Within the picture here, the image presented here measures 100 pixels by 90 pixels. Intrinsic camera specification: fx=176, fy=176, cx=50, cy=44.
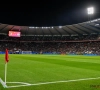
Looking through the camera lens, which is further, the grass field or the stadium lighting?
the stadium lighting

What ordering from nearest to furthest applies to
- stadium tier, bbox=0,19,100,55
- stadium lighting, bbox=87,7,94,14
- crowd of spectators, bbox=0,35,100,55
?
1. stadium lighting, bbox=87,7,94,14
2. stadium tier, bbox=0,19,100,55
3. crowd of spectators, bbox=0,35,100,55

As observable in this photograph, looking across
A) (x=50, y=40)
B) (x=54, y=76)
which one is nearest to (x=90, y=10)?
(x=54, y=76)

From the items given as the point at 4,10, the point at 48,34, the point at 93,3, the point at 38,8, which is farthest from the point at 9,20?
the point at 48,34

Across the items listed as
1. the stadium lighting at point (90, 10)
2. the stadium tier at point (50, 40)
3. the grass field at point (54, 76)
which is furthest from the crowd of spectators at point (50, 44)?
the grass field at point (54, 76)

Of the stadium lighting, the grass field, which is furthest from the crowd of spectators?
the grass field

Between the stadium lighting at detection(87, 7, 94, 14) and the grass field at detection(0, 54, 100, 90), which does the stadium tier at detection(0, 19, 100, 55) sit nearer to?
the stadium lighting at detection(87, 7, 94, 14)

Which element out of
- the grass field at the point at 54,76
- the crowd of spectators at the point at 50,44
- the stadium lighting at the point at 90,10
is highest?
the stadium lighting at the point at 90,10

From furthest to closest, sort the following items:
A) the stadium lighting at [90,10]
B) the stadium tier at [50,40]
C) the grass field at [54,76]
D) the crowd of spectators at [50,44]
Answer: the crowd of spectators at [50,44] < the stadium tier at [50,40] < the stadium lighting at [90,10] < the grass field at [54,76]

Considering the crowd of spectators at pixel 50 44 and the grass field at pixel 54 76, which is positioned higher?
the crowd of spectators at pixel 50 44

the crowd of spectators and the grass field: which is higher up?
the crowd of spectators

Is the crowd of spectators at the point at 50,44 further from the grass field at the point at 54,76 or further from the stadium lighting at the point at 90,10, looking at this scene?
the grass field at the point at 54,76

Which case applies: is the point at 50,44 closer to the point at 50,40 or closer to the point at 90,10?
the point at 50,40

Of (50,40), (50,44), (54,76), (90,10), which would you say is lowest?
(54,76)

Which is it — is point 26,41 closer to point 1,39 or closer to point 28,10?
point 1,39
